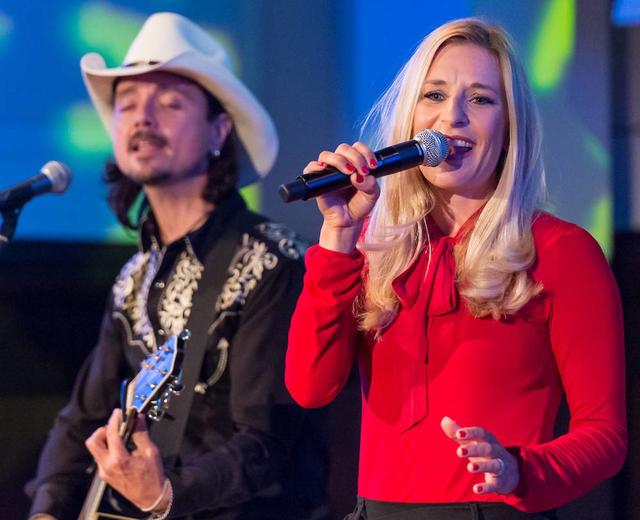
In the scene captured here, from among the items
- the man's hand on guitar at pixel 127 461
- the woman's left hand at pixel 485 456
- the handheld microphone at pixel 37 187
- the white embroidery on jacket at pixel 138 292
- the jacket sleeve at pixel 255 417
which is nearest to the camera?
the woman's left hand at pixel 485 456

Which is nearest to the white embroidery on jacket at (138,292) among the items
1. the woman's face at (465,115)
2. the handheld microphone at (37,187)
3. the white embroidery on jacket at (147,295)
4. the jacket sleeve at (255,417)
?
the white embroidery on jacket at (147,295)

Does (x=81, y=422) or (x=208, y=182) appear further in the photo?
(x=208, y=182)

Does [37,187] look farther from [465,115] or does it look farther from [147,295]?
[465,115]

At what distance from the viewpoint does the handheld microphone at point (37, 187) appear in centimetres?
210

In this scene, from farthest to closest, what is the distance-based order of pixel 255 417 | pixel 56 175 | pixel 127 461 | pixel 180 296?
pixel 180 296 → pixel 255 417 → pixel 127 461 → pixel 56 175

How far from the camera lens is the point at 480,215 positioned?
65.4 inches

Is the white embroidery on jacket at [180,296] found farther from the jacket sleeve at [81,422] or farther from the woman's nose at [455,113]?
the woman's nose at [455,113]

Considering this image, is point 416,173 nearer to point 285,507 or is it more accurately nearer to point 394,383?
point 394,383

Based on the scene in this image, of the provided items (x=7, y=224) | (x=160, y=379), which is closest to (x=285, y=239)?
(x=160, y=379)

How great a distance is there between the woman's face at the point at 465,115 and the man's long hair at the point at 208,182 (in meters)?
1.46

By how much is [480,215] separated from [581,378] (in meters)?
0.32

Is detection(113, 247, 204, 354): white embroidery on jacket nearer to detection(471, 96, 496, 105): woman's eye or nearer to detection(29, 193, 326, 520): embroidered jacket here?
detection(29, 193, 326, 520): embroidered jacket

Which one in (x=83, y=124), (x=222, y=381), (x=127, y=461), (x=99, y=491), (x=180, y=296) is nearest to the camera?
(x=127, y=461)

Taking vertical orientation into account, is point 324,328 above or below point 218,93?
below
